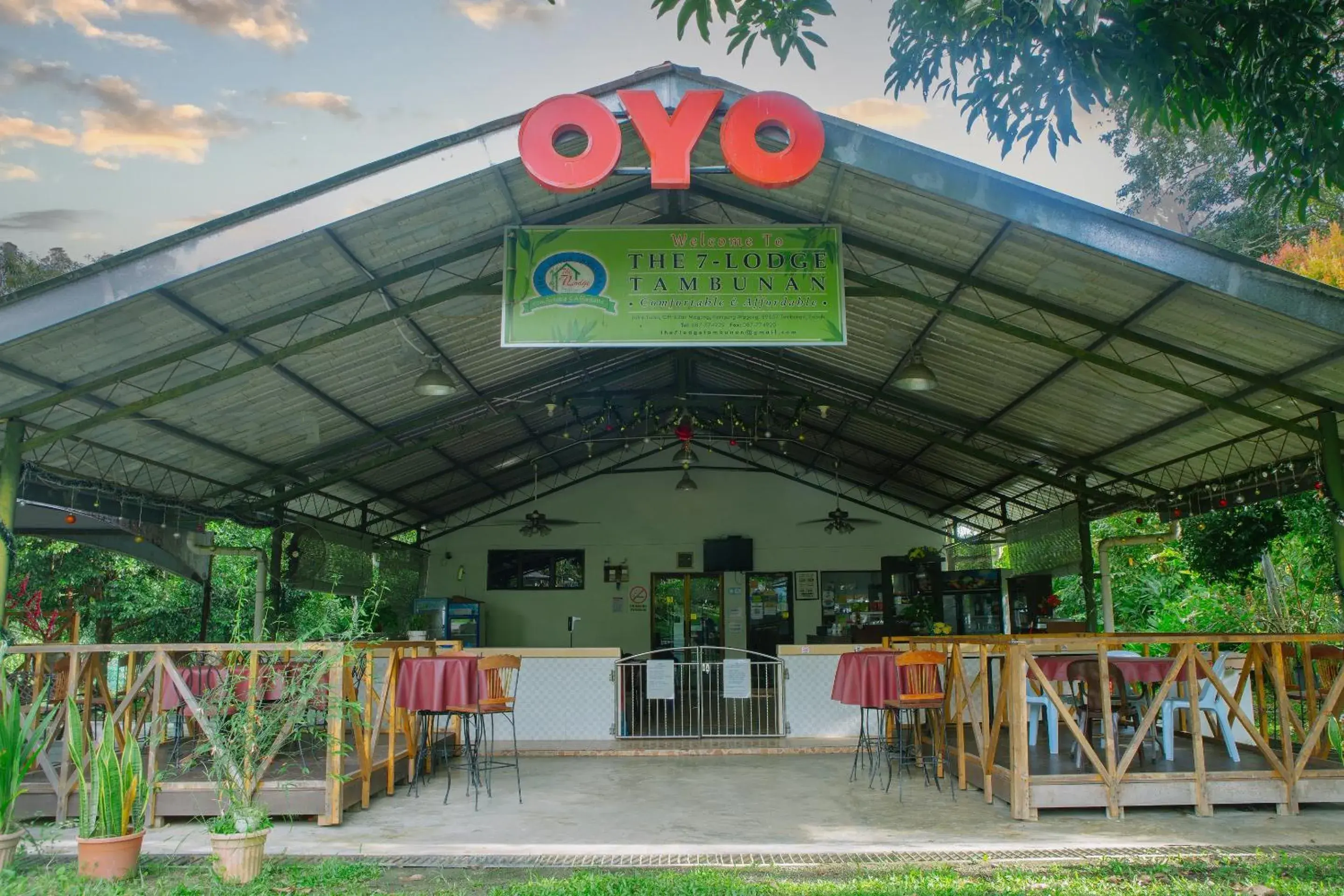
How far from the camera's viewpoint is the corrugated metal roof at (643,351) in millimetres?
6137

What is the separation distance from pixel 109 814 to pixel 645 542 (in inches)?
545

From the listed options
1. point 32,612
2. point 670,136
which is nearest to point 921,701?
point 670,136

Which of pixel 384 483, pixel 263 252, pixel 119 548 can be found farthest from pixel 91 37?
pixel 263 252

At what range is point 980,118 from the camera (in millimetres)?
3488

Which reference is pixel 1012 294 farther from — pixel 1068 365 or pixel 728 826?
pixel 728 826

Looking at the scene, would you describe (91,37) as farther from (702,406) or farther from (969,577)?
(969,577)

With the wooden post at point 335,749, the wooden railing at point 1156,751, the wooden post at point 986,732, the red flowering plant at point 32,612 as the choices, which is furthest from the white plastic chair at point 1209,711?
the red flowering plant at point 32,612

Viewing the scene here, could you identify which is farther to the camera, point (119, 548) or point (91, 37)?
point (91, 37)

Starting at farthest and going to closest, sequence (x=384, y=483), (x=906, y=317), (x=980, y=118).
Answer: (x=384, y=483) → (x=906, y=317) → (x=980, y=118)

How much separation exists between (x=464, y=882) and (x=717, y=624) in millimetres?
13643

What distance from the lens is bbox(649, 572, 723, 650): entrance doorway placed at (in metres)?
17.8

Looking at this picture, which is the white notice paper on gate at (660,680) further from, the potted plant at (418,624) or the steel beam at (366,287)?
the potted plant at (418,624)

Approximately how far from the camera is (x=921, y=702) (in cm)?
665

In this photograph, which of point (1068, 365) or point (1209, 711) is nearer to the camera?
point (1209, 711)
